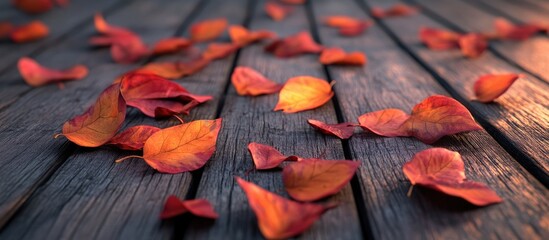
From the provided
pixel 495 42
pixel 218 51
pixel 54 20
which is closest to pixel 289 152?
pixel 218 51

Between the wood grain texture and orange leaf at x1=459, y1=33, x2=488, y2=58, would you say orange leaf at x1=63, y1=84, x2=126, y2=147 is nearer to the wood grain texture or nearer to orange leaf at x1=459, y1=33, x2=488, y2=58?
the wood grain texture

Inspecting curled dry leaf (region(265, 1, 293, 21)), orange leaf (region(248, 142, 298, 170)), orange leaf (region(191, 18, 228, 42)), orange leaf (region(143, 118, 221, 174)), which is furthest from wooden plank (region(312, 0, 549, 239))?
curled dry leaf (region(265, 1, 293, 21))

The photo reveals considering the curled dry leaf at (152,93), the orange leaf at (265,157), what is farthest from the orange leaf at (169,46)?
the orange leaf at (265,157)

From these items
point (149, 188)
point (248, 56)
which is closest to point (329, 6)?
point (248, 56)

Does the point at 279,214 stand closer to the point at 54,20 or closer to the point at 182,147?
the point at 182,147

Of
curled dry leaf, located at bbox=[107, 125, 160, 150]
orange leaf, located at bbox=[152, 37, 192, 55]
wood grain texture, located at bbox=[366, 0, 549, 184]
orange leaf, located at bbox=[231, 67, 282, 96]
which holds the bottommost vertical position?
wood grain texture, located at bbox=[366, 0, 549, 184]

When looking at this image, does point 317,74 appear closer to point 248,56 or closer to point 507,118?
point 248,56
